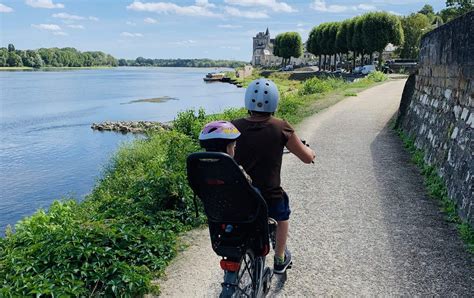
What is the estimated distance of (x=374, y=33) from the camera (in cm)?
4981

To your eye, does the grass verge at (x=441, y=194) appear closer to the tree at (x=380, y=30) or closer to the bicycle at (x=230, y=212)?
the bicycle at (x=230, y=212)

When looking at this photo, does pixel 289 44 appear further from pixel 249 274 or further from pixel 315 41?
pixel 249 274

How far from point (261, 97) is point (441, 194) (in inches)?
186

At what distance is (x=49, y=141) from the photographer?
25031mm

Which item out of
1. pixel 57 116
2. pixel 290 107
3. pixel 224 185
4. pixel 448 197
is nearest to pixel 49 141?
pixel 57 116

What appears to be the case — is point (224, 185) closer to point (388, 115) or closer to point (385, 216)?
point (385, 216)

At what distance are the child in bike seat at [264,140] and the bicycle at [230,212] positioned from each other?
40 cm

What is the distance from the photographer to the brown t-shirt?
347 cm

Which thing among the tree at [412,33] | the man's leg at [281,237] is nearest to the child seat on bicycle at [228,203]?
the man's leg at [281,237]

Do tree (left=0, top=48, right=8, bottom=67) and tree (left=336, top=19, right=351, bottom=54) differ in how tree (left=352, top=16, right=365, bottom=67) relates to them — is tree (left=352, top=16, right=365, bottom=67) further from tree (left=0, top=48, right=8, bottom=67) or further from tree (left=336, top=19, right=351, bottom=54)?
tree (left=0, top=48, right=8, bottom=67)

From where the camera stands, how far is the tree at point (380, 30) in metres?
49.2

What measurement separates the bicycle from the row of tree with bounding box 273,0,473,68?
126ft

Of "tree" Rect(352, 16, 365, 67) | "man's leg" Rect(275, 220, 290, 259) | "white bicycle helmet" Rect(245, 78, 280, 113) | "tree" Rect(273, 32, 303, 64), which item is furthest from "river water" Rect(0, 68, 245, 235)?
"tree" Rect(273, 32, 303, 64)

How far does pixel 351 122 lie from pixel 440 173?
25.4ft
